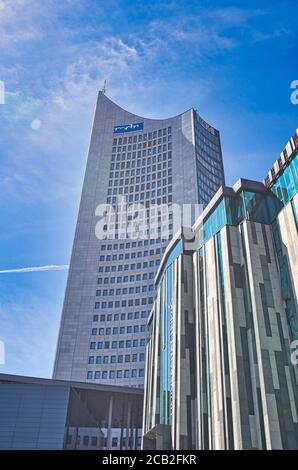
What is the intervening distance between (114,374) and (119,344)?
7.99 m

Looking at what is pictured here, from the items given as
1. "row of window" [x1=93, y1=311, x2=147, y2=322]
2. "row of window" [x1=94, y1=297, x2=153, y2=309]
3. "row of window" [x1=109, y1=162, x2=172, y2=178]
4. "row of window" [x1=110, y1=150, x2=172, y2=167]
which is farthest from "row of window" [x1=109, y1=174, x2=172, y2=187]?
"row of window" [x1=93, y1=311, x2=147, y2=322]

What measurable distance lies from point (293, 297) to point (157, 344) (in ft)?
84.1

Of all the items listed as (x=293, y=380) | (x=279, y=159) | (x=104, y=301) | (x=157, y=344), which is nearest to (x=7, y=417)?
(x=157, y=344)

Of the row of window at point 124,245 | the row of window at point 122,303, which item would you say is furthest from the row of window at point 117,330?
the row of window at point 124,245

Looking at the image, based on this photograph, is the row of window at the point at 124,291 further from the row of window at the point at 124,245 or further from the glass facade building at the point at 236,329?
the glass facade building at the point at 236,329

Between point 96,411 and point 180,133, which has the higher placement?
point 180,133

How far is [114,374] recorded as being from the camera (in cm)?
9675

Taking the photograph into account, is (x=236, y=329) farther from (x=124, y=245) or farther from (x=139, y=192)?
(x=139, y=192)

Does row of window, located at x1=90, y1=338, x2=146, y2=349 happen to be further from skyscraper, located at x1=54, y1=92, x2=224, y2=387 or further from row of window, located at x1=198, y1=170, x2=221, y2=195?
row of window, located at x1=198, y1=170, x2=221, y2=195

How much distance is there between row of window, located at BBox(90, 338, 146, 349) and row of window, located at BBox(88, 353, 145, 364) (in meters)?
2.52

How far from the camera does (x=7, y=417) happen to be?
53.0 metres

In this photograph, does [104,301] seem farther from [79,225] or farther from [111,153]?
[111,153]

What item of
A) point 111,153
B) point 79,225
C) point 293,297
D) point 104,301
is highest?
point 111,153

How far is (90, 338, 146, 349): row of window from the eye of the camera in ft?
330
